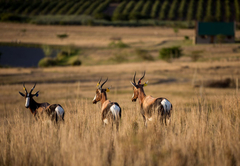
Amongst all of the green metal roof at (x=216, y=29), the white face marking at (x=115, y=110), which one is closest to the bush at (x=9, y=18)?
the green metal roof at (x=216, y=29)

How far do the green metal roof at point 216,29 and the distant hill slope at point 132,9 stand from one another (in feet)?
125

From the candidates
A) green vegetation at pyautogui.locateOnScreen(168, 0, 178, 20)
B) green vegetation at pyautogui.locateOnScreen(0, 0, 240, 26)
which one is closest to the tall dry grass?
green vegetation at pyautogui.locateOnScreen(0, 0, 240, 26)

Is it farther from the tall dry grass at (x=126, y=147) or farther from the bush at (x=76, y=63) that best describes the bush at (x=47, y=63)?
the tall dry grass at (x=126, y=147)

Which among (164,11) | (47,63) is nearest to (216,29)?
(47,63)

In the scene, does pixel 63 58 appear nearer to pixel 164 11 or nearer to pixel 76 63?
pixel 76 63

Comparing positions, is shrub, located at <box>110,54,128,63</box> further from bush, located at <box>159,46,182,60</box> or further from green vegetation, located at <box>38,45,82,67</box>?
bush, located at <box>159,46,182,60</box>

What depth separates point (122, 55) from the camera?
72.6m

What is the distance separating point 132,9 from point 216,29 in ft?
273

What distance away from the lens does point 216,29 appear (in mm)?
84062

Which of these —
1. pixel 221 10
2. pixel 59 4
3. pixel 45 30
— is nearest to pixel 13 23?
pixel 45 30

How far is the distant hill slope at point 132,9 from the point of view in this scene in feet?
443

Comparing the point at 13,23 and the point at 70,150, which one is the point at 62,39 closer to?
the point at 13,23

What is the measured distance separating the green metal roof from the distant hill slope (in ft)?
125

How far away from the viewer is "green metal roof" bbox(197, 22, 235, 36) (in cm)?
8288
